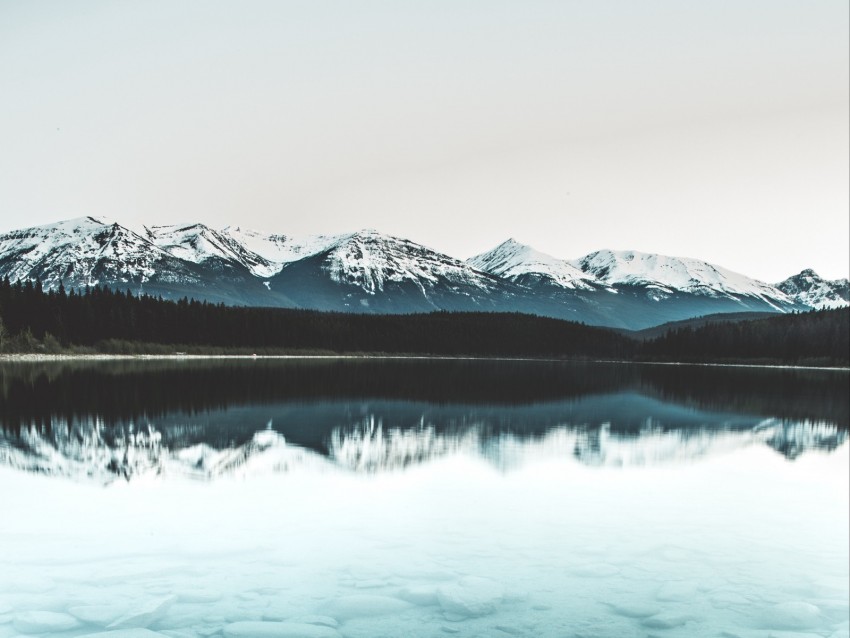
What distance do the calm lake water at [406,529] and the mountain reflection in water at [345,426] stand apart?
210mm

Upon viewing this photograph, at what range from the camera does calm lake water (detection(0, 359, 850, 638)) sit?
11.3 metres

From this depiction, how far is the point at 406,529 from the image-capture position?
53.0ft

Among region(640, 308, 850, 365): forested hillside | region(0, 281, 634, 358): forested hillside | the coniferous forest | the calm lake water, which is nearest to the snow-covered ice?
the calm lake water

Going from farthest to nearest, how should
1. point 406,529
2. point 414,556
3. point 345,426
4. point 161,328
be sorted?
point 161,328 < point 345,426 < point 406,529 < point 414,556

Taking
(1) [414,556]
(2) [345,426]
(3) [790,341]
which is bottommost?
(1) [414,556]

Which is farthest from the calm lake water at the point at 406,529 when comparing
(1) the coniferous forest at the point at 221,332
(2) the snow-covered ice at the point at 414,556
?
(1) the coniferous forest at the point at 221,332

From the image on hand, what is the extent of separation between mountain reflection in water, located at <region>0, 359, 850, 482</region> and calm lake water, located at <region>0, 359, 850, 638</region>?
8.3 inches

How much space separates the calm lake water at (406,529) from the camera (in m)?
11.3

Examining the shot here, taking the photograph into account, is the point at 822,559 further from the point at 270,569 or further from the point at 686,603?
the point at 270,569

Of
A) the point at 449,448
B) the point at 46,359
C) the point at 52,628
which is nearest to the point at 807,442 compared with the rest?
the point at 449,448

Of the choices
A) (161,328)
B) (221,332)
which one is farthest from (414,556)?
(221,332)

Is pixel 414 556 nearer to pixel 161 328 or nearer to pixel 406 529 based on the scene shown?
pixel 406 529

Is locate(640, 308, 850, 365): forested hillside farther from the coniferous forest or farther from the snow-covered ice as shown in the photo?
the snow-covered ice

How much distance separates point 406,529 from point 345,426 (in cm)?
1683
